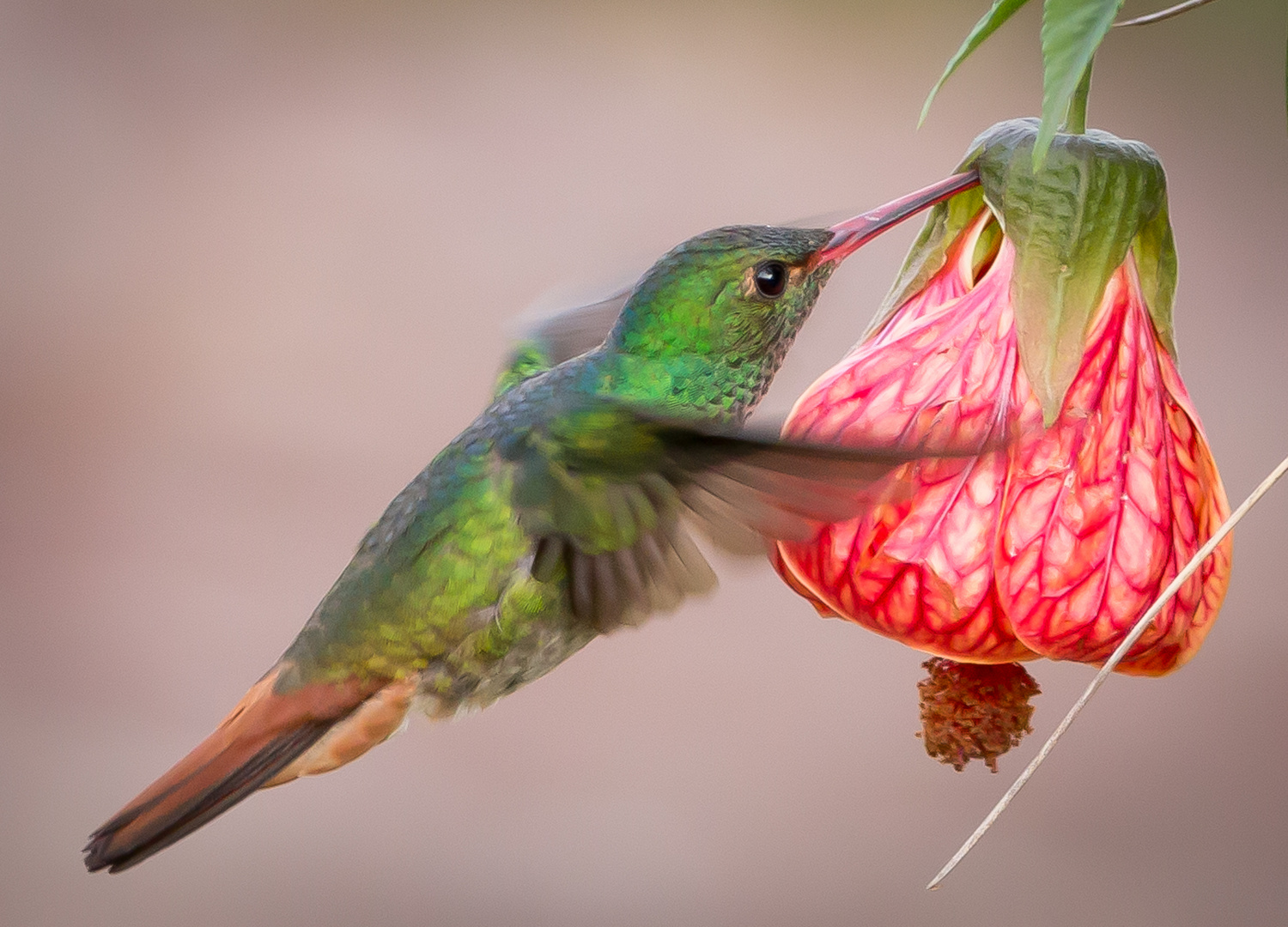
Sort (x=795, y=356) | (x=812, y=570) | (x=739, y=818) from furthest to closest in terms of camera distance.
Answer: (x=739, y=818) → (x=795, y=356) → (x=812, y=570)

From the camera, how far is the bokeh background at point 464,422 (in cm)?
238

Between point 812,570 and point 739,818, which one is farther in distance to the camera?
point 739,818

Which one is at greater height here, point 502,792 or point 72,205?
point 72,205

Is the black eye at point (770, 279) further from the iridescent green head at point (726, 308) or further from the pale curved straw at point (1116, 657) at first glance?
the pale curved straw at point (1116, 657)

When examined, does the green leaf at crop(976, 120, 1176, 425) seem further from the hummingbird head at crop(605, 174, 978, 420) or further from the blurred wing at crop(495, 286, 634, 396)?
the blurred wing at crop(495, 286, 634, 396)

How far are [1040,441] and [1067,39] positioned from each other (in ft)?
0.60

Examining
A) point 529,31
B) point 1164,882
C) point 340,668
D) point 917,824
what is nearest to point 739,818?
point 917,824

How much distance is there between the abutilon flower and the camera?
Answer: 56 cm

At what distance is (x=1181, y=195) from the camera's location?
2.33 metres

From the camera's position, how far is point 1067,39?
1.53 feet

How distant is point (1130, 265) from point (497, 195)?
2.06m

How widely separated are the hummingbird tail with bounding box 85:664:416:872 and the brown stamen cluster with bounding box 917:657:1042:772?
0.38 meters

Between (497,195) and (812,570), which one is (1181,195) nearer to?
(497,195)

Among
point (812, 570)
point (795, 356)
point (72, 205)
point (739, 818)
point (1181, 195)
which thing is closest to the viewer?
point (812, 570)
